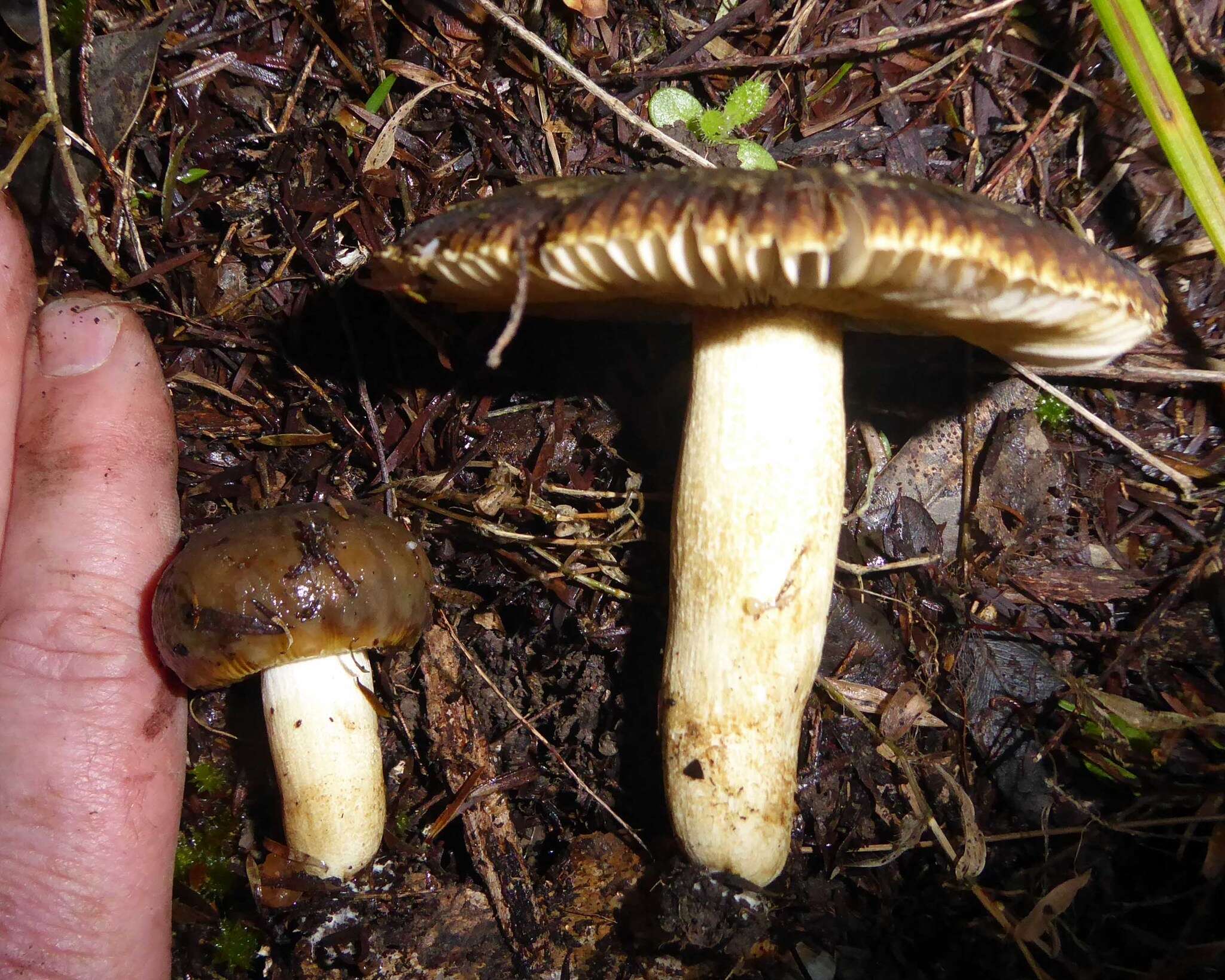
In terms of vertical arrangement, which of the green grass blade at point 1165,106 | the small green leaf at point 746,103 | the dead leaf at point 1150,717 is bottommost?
the dead leaf at point 1150,717

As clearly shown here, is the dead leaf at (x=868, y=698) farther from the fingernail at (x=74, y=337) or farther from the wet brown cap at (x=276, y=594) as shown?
the fingernail at (x=74, y=337)

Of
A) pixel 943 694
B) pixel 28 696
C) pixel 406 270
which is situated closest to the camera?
A: pixel 406 270

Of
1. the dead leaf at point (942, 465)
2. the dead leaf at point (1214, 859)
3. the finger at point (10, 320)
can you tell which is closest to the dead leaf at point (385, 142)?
the finger at point (10, 320)

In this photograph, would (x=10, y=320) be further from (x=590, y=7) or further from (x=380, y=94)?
(x=590, y=7)

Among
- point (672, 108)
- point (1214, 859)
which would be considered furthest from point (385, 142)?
point (1214, 859)

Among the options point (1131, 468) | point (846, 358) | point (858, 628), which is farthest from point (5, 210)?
point (1131, 468)

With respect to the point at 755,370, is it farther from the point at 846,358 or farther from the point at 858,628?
the point at 858,628

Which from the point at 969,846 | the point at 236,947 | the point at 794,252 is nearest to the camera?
the point at 794,252
